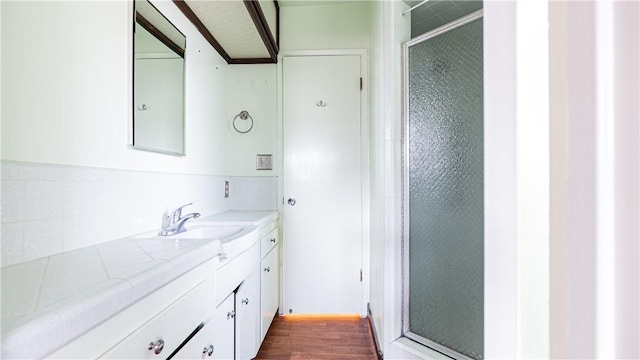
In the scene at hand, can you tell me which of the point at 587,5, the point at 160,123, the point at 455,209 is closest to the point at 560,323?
the point at 587,5

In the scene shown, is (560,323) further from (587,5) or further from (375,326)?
(375,326)

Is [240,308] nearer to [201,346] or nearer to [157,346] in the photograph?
[201,346]

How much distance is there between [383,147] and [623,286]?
1.44 meters

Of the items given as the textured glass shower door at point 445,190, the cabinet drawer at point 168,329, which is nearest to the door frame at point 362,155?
the textured glass shower door at point 445,190

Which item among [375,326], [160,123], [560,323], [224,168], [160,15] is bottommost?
[375,326]

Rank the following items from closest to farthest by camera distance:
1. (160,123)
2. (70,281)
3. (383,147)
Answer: (70,281) < (160,123) < (383,147)

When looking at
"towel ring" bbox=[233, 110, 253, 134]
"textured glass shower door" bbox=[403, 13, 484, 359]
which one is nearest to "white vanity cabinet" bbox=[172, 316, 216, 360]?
"textured glass shower door" bbox=[403, 13, 484, 359]

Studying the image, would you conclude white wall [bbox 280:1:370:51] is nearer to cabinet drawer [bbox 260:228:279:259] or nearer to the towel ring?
the towel ring

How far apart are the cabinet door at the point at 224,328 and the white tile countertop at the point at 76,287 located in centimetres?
32

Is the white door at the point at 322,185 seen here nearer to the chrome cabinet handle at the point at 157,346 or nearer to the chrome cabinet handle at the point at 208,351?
the chrome cabinet handle at the point at 208,351

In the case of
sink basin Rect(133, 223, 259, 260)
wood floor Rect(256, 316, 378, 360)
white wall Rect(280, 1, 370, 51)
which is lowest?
wood floor Rect(256, 316, 378, 360)

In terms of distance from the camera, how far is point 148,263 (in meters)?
0.74

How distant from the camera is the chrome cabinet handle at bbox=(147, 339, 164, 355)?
0.69 meters

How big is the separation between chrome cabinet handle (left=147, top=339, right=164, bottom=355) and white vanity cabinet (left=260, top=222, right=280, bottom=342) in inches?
41.6
